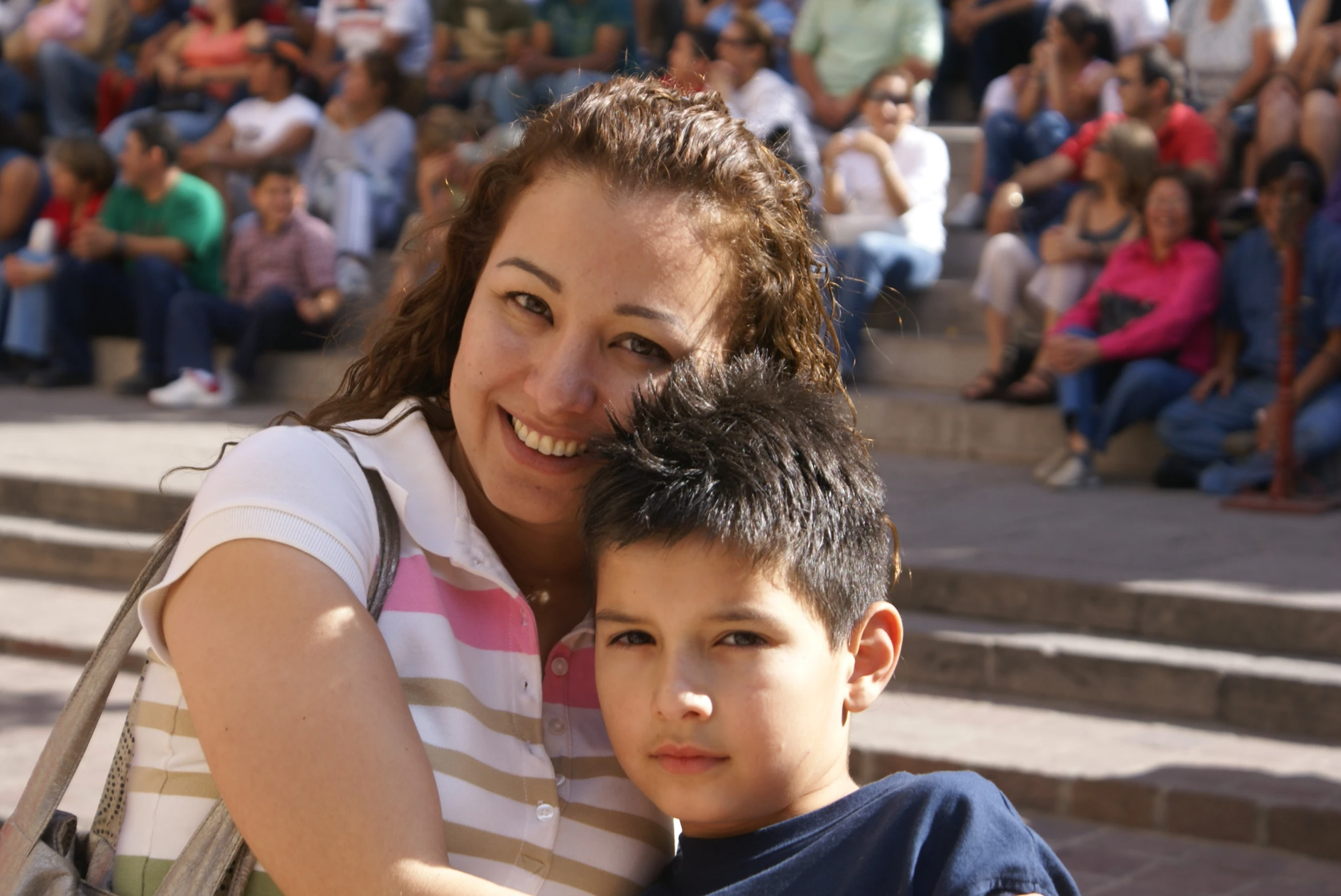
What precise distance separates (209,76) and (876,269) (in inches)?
231

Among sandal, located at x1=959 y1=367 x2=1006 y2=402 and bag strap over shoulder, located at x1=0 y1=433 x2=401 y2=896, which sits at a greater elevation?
bag strap over shoulder, located at x1=0 y1=433 x2=401 y2=896

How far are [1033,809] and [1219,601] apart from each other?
1124 mm

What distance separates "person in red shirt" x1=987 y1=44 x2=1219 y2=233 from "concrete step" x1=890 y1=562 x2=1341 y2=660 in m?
2.57

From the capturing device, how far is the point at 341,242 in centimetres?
985

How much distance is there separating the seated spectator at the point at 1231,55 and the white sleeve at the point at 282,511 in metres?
6.58

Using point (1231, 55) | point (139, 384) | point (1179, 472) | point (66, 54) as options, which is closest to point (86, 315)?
point (139, 384)

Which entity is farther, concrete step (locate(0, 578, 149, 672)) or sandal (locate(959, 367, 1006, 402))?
sandal (locate(959, 367, 1006, 402))

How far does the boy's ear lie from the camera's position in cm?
177

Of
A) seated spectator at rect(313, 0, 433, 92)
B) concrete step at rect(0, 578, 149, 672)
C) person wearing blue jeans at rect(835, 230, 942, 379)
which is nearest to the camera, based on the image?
concrete step at rect(0, 578, 149, 672)

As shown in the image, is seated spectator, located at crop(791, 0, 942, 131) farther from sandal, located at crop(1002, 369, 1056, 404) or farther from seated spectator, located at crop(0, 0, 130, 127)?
seated spectator, located at crop(0, 0, 130, 127)

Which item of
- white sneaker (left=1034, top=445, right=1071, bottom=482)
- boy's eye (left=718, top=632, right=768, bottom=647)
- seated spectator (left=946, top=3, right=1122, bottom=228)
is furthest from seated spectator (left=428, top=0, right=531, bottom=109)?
boy's eye (left=718, top=632, right=768, bottom=647)

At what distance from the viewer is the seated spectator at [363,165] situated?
9844 mm

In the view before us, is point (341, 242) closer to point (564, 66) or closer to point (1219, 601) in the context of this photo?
point (564, 66)

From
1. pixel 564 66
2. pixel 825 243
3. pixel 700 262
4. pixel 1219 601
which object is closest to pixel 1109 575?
Answer: pixel 1219 601
